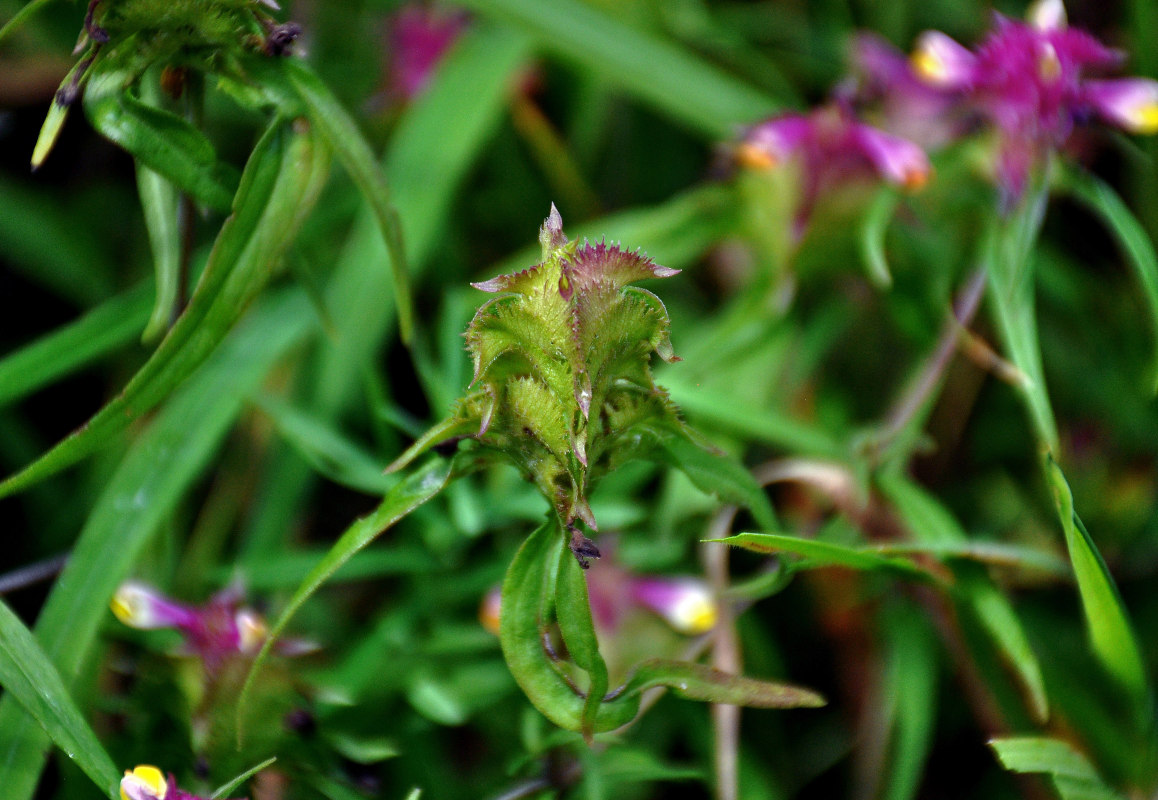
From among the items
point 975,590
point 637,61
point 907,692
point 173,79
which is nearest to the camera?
point 173,79

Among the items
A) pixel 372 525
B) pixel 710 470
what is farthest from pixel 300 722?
pixel 710 470

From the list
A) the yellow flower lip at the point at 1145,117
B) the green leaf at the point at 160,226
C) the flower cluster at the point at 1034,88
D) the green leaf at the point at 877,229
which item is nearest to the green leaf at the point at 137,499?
the green leaf at the point at 160,226

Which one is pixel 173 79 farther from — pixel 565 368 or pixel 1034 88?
pixel 1034 88

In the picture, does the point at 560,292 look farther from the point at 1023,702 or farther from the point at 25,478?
the point at 1023,702

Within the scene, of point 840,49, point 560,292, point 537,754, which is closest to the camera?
point 560,292

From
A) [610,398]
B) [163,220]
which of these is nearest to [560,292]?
[610,398]

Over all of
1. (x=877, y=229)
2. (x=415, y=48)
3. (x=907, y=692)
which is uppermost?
(x=415, y=48)

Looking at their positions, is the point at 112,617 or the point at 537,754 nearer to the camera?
the point at 537,754
